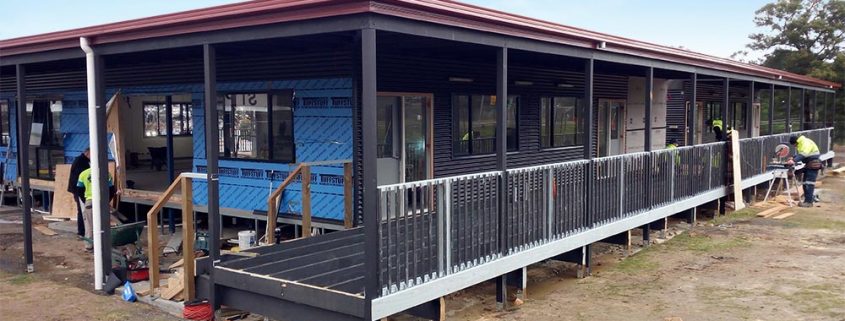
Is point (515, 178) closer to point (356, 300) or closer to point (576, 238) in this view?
point (576, 238)

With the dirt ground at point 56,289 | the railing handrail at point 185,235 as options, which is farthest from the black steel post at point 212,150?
the dirt ground at point 56,289

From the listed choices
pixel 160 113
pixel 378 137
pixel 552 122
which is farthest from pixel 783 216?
pixel 160 113

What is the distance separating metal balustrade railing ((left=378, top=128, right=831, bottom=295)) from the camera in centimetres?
568

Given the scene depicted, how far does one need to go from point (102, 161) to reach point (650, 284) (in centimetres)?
653

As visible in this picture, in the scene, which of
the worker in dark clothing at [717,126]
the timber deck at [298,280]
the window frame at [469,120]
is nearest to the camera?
the timber deck at [298,280]

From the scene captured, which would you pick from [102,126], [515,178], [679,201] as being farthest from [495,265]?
[679,201]

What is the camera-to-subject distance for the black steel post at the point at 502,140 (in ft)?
22.2

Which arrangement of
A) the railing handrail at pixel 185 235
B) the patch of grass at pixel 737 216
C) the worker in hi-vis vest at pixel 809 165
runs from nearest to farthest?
the railing handrail at pixel 185 235 → the patch of grass at pixel 737 216 → the worker in hi-vis vest at pixel 809 165

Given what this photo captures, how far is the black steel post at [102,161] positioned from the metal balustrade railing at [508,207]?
3.53 metres

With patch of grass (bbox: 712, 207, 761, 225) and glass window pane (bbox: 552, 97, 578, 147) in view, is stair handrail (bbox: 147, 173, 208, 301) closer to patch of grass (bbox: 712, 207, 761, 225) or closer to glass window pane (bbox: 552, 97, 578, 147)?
glass window pane (bbox: 552, 97, 578, 147)

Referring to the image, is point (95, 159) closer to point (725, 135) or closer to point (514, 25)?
point (514, 25)

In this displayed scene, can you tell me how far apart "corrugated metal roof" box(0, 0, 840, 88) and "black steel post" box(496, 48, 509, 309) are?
332mm

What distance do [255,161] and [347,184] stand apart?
2104 millimetres

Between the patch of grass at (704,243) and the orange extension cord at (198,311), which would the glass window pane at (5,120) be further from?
the patch of grass at (704,243)
